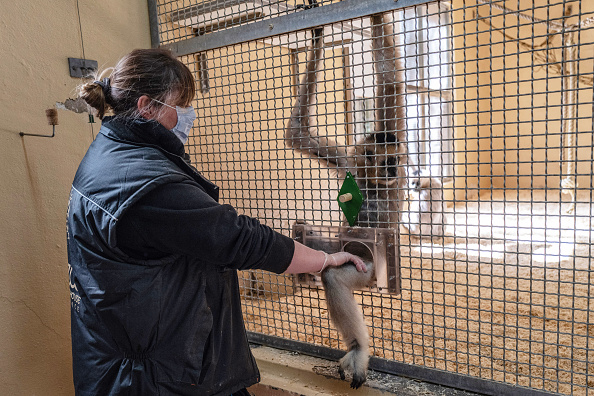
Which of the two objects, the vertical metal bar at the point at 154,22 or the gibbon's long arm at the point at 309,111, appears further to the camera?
the vertical metal bar at the point at 154,22

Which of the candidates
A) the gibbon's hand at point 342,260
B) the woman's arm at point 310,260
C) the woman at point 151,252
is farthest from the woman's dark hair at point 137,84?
the gibbon's hand at point 342,260

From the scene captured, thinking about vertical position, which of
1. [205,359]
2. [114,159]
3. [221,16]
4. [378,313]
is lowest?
[378,313]

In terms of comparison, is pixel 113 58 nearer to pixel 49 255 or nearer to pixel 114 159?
pixel 49 255

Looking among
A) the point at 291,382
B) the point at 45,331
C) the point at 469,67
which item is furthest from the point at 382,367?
the point at 469,67

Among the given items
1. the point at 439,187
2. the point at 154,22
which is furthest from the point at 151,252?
the point at 439,187

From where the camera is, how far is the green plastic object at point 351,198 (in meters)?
2.14

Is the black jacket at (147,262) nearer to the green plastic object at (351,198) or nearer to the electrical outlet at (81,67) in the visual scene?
the green plastic object at (351,198)

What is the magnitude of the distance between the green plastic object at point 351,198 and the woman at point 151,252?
1.81 feet

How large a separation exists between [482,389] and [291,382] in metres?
0.93

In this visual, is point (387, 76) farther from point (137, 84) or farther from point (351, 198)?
point (137, 84)

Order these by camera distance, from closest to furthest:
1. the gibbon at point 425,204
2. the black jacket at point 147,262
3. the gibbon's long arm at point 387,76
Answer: the black jacket at point 147,262, the gibbon at point 425,204, the gibbon's long arm at point 387,76

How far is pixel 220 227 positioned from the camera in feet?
4.65

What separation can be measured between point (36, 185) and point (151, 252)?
1.23 metres

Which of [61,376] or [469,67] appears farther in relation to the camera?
[469,67]
